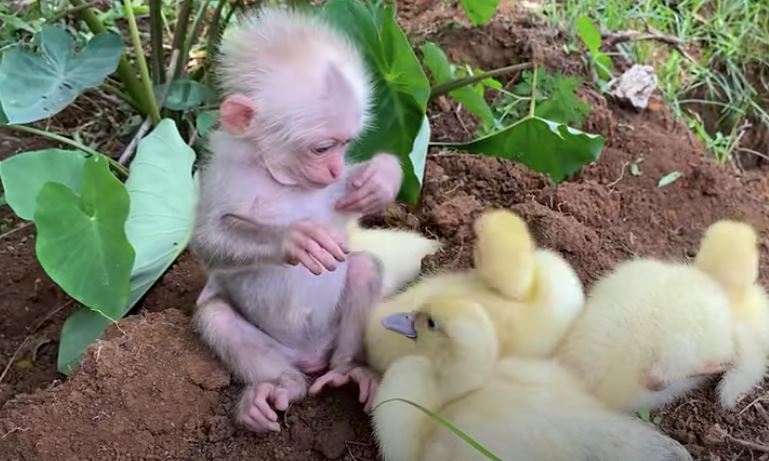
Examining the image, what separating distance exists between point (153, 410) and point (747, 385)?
1.15m

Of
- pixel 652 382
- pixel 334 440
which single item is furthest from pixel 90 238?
pixel 652 382

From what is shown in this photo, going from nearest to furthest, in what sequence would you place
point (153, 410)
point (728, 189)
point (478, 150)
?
point (153, 410), point (478, 150), point (728, 189)

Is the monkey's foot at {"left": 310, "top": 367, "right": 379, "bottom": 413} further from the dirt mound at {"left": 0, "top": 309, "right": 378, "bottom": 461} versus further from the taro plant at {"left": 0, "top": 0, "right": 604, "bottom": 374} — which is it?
the taro plant at {"left": 0, "top": 0, "right": 604, "bottom": 374}

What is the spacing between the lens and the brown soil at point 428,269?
1.90 metres

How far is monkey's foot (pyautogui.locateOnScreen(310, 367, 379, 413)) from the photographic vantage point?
1.97m

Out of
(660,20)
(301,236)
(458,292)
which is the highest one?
(301,236)

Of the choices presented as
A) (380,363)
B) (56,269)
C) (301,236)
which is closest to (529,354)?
(380,363)

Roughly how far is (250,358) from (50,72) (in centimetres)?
90

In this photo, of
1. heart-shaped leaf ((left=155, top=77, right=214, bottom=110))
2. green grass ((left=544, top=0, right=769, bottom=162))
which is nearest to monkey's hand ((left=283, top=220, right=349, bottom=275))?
heart-shaped leaf ((left=155, top=77, right=214, bottom=110))

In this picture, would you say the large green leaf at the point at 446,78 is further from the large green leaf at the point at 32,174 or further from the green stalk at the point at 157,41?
the large green leaf at the point at 32,174

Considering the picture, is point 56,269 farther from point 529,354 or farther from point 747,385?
point 747,385

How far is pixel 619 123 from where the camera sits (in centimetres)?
290

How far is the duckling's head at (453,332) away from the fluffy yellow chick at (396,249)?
402 mm

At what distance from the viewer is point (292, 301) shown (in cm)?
203
